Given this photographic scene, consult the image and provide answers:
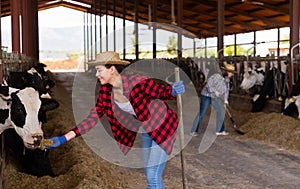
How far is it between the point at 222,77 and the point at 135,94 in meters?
4.98

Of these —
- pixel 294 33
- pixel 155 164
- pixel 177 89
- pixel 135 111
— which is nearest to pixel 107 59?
pixel 135 111

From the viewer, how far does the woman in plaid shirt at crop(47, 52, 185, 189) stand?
11.5ft

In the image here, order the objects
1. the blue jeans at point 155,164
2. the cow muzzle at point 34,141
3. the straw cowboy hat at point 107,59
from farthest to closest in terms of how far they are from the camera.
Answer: the cow muzzle at point 34,141, the blue jeans at point 155,164, the straw cowboy hat at point 107,59

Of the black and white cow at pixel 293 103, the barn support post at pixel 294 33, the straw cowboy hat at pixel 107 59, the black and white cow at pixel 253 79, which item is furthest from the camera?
the black and white cow at pixel 253 79

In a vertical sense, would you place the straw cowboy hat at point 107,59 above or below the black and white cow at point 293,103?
above

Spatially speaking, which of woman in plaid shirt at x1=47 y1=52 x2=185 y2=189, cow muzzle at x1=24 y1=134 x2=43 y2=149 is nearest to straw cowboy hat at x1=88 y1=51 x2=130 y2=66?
woman in plaid shirt at x1=47 y1=52 x2=185 y2=189

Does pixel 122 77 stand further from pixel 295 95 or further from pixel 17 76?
pixel 295 95

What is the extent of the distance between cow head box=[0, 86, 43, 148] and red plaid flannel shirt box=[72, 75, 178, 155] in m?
0.67

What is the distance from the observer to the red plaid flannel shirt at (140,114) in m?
3.54

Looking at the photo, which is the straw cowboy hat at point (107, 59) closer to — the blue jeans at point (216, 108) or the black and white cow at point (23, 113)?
the black and white cow at point (23, 113)

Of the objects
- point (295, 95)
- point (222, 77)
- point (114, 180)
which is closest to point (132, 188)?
point (114, 180)

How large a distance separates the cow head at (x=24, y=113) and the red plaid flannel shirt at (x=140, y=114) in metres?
0.67

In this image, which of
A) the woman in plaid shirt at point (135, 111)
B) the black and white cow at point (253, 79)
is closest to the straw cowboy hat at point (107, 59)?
the woman in plaid shirt at point (135, 111)

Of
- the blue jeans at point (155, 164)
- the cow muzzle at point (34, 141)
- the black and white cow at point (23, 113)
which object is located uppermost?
the black and white cow at point (23, 113)
